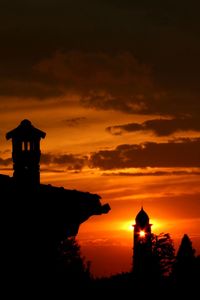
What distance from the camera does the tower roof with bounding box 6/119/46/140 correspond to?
17.4 metres

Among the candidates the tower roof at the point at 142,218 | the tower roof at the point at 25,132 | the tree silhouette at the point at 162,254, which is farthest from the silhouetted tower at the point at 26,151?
the tower roof at the point at 142,218

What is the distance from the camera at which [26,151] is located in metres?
17.2

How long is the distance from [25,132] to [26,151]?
2.00ft

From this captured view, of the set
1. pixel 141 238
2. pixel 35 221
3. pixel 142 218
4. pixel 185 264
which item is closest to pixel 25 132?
pixel 35 221

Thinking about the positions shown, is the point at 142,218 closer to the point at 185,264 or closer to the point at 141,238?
the point at 141,238

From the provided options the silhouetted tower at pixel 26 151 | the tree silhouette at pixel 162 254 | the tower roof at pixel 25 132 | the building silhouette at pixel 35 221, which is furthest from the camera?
the tree silhouette at pixel 162 254

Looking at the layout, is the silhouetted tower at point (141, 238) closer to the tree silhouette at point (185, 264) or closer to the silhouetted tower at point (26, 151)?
the tree silhouette at point (185, 264)

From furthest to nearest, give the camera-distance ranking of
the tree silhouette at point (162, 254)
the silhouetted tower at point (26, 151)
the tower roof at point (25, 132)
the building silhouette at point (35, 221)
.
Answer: the tree silhouette at point (162, 254) → the tower roof at point (25, 132) → the silhouetted tower at point (26, 151) → the building silhouette at point (35, 221)

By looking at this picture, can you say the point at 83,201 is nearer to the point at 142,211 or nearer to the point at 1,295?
the point at 1,295

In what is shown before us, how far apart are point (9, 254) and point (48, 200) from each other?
64.8 inches

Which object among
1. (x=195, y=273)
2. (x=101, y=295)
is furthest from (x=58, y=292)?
(x=195, y=273)

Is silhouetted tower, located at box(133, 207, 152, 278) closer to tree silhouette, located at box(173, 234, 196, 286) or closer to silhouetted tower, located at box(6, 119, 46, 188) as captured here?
tree silhouette, located at box(173, 234, 196, 286)

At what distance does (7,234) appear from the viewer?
45.5 ft

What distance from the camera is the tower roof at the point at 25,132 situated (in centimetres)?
1742
